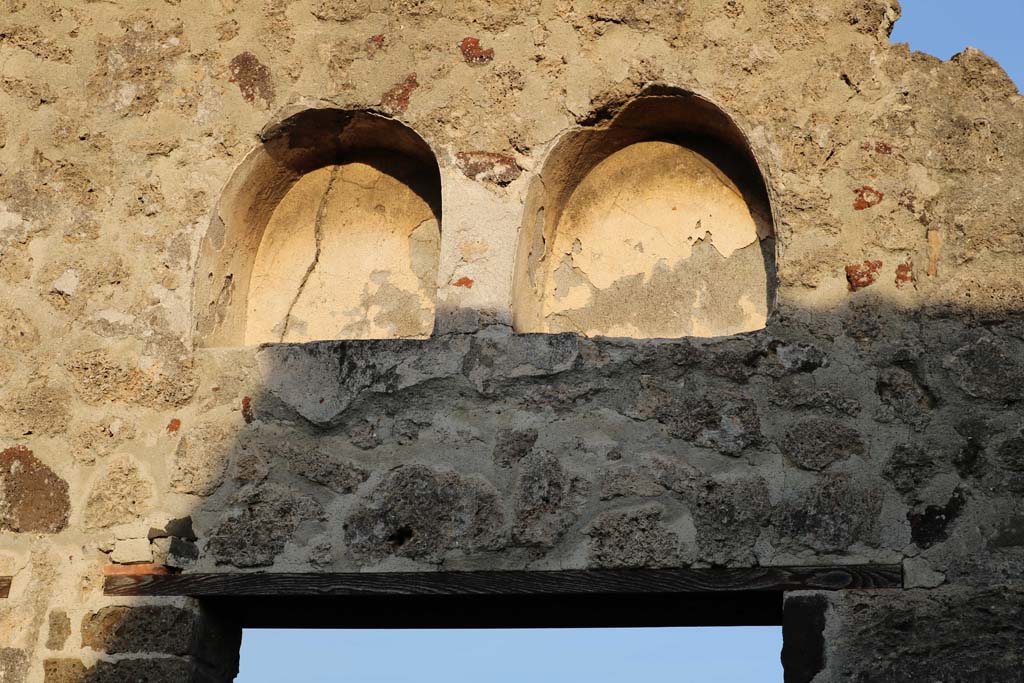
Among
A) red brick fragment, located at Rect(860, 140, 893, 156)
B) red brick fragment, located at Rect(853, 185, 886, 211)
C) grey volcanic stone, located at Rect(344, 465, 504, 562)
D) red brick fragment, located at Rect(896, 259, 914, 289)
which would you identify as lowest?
grey volcanic stone, located at Rect(344, 465, 504, 562)

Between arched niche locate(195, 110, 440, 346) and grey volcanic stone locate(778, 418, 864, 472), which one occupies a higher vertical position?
arched niche locate(195, 110, 440, 346)

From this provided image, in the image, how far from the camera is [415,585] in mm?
4141

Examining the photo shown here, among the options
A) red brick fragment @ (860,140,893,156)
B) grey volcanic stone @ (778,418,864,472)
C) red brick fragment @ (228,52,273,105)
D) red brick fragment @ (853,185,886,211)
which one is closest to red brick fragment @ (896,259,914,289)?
red brick fragment @ (853,185,886,211)

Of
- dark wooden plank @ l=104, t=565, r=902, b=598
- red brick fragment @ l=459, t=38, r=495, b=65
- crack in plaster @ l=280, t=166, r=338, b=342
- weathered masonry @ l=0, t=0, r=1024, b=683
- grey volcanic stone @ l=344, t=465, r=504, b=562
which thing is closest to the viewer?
dark wooden plank @ l=104, t=565, r=902, b=598

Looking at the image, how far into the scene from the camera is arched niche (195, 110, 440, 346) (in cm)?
472

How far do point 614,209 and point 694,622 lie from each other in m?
1.30

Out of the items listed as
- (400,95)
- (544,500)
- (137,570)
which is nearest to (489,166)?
(400,95)

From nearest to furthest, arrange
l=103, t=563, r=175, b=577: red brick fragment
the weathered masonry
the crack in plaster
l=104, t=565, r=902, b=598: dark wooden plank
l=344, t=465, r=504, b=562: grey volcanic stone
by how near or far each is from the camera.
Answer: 1. l=104, t=565, r=902, b=598: dark wooden plank
2. the weathered masonry
3. l=344, t=465, r=504, b=562: grey volcanic stone
4. l=103, t=563, r=175, b=577: red brick fragment
5. the crack in plaster

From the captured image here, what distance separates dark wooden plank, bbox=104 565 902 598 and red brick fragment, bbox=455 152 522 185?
1191 millimetres

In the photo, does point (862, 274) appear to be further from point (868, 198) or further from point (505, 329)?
point (505, 329)

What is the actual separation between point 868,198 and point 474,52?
1264 millimetres

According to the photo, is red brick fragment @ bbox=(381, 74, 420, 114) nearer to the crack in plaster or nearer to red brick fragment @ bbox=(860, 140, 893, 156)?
the crack in plaster

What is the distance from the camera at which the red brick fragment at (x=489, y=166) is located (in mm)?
4555

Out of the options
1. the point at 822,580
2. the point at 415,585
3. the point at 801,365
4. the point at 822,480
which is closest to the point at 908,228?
the point at 801,365
